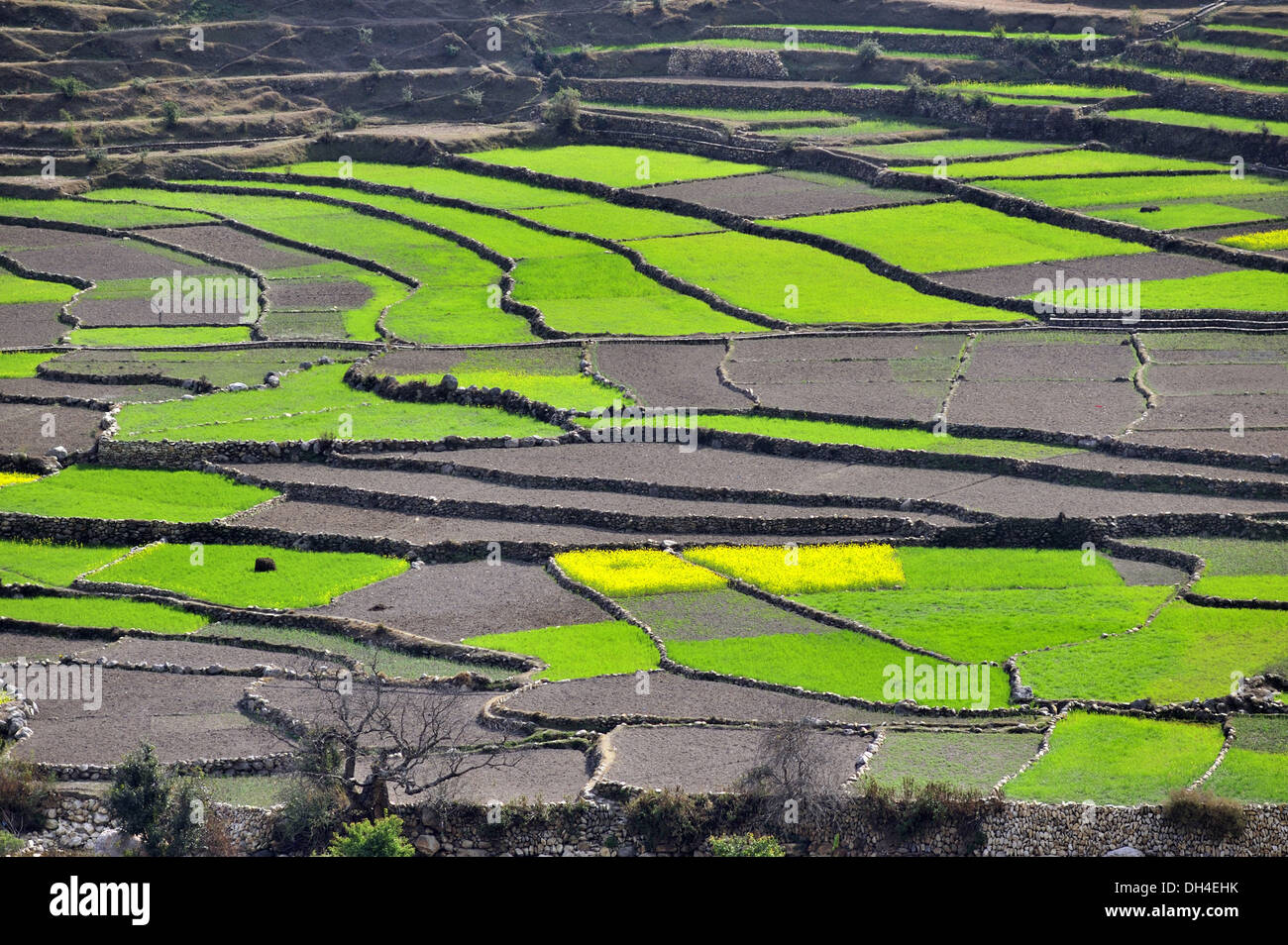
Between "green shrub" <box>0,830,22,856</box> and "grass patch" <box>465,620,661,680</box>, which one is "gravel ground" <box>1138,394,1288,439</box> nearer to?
"grass patch" <box>465,620,661,680</box>

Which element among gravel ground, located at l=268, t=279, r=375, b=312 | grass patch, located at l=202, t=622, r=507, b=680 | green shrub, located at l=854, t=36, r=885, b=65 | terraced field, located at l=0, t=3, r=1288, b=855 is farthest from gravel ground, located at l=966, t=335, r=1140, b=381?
green shrub, located at l=854, t=36, r=885, b=65

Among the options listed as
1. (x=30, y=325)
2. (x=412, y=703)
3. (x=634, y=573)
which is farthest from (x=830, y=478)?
(x=30, y=325)

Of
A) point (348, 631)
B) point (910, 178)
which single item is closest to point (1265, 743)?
point (348, 631)

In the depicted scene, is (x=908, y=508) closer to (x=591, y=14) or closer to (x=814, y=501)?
(x=814, y=501)

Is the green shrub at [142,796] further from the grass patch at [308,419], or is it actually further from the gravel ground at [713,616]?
the grass patch at [308,419]

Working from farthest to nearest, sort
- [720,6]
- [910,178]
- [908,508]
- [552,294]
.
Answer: [720,6]
[910,178]
[552,294]
[908,508]

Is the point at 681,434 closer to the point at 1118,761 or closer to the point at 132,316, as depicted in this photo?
the point at 1118,761

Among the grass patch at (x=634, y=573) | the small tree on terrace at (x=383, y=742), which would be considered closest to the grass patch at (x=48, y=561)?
the small tree on terrace at (x=383, y=742)
